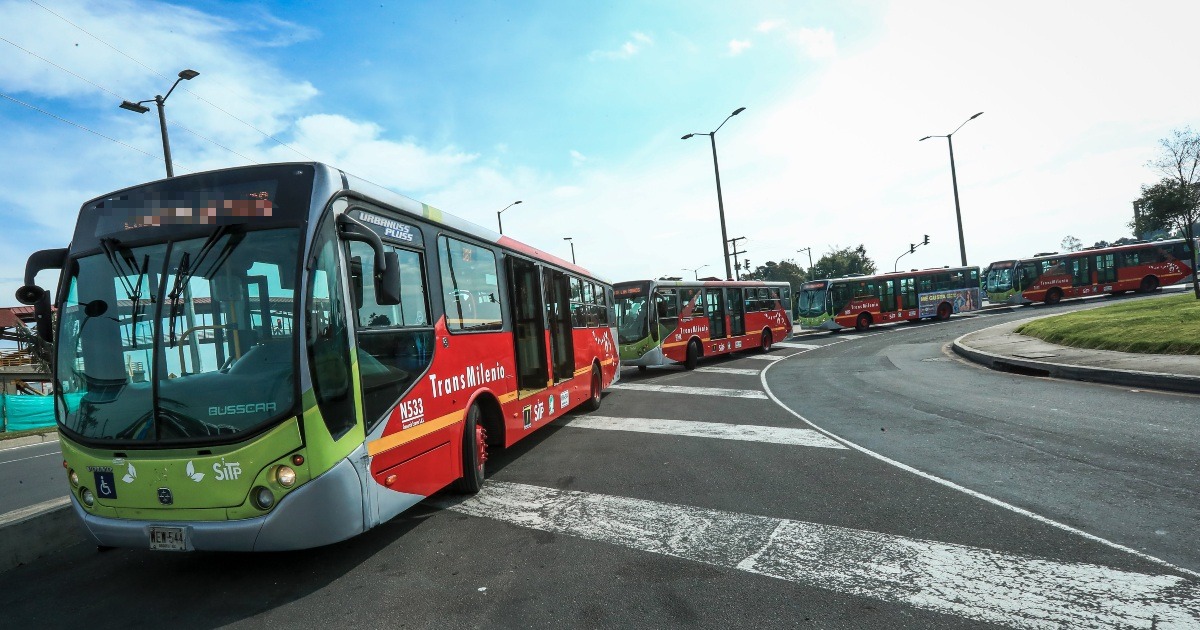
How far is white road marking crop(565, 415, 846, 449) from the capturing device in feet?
26.5

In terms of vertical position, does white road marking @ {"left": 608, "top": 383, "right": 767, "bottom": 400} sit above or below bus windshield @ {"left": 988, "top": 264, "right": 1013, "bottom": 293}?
below

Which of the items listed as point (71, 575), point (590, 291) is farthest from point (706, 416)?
point (71, 575)

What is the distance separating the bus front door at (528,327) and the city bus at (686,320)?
23.9ft

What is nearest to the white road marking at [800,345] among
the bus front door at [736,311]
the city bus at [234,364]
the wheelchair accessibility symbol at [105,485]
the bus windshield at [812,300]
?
the bus front door at [736,311]

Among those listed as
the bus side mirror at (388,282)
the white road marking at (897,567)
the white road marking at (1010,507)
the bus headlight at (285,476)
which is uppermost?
the bus side mirror at (388,282)

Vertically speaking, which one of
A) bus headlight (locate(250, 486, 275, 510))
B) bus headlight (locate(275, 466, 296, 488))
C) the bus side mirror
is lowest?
bus headlight (locate(250, 486, 275, 510))

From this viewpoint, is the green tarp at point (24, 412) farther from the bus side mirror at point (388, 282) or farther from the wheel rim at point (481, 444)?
the bus side mirror at point (388, 282)

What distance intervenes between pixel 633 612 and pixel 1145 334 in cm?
1492

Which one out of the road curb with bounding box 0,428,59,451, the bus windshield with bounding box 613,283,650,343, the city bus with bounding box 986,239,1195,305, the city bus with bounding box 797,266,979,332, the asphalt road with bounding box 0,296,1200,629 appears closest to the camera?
the asphalt road with bounding box 0,296,1200,629

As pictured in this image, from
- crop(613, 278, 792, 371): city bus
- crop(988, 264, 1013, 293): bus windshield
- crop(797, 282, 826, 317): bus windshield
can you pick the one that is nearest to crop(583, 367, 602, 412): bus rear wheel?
crop(613, 278, 792, 371): city bus

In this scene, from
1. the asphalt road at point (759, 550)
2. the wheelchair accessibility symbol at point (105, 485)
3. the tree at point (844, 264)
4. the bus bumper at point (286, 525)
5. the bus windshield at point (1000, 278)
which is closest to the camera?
the asphalt road at point (759, 550)

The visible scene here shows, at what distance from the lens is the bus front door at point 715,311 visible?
21.4 meters

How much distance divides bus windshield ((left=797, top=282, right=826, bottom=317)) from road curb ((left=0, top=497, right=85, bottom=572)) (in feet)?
107

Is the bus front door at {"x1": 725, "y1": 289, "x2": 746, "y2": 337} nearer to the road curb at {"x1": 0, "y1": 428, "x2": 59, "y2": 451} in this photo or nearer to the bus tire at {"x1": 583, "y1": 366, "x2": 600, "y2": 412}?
the bus tire at {"x1": 583, "y1": 366, "x2": 600, "y2": 412}
